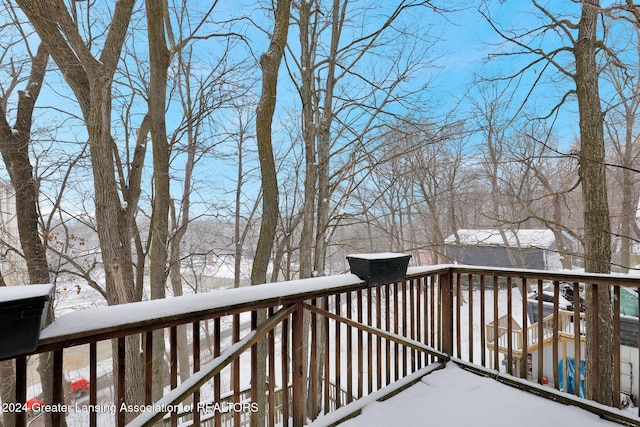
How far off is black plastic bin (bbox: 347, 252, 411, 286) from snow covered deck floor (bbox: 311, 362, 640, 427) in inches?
34.4

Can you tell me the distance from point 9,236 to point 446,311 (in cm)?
765

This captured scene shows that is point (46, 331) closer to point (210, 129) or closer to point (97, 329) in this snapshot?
point (97, 329)

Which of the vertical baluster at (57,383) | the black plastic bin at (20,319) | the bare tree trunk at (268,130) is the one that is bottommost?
the vertical baluster at (57,383)

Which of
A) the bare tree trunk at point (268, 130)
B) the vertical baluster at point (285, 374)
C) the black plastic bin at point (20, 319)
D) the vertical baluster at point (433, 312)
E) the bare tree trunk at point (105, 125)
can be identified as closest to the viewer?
the black plastic bin at point (20, 319)

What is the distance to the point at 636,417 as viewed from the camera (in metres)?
1.99

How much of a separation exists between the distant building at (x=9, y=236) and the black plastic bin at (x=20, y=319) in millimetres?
6410

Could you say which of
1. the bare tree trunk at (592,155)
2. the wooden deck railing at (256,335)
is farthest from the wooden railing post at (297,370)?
the bare tree trunk at (592,155)

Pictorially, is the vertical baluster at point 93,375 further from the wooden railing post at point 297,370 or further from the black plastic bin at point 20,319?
the wooden railing post at point 297,370

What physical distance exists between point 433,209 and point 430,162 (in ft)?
7.57

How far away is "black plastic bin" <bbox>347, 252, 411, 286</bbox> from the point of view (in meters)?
2.18

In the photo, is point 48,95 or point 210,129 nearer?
point 48,95

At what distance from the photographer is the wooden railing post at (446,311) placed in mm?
2877

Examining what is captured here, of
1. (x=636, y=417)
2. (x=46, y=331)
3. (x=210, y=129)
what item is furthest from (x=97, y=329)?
(x=210, y=129)

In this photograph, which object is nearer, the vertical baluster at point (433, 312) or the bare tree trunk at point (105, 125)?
the vertical baluster at point (433, 312)
